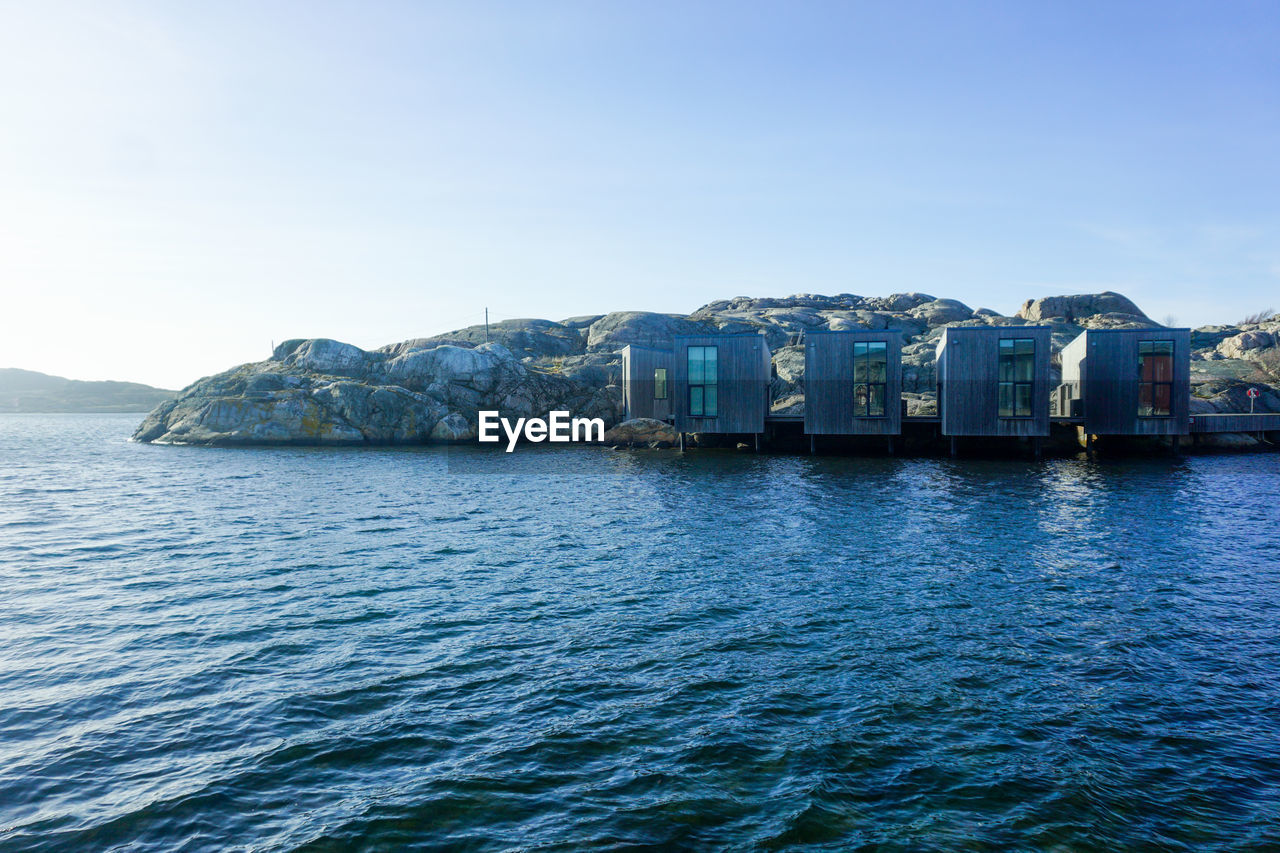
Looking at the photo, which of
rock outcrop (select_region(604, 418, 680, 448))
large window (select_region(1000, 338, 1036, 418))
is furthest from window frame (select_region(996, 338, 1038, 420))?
rock outcrop (select_region(604, 418, 680, 448))

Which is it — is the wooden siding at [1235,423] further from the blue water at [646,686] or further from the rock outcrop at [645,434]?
the rock outcrop at [645,434]

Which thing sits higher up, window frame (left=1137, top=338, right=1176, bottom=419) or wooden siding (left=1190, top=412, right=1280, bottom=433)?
window frame (left=1137, top=338, right=1176, bottom=419)

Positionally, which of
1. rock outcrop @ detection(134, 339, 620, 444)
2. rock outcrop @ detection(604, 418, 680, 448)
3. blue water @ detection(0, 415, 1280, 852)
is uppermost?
rock outcrop @ detection(134, 339, 620, 444)

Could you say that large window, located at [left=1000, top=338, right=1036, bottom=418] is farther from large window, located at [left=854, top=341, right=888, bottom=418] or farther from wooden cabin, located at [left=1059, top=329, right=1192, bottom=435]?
large window, located at [left=854, top=341, right=888, bottom=418]

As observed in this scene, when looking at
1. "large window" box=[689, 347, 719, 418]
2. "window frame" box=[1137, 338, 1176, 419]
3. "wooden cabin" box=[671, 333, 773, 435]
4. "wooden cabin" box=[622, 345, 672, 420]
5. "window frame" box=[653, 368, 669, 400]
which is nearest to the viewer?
"window frame" box=[1137, 338, 1176, 419]

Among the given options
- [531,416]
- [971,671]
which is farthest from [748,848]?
[531,416]
